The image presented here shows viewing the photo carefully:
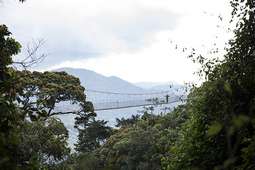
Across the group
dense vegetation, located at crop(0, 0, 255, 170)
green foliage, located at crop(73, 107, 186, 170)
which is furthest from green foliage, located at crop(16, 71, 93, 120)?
green foliage, located at crop(73, 107, 186, 170)

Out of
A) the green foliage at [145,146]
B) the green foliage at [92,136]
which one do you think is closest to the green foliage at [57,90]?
the green foliage at [145,146]

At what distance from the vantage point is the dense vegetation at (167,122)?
4466mm

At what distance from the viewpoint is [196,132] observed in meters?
10.6

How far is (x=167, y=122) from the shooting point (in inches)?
1078

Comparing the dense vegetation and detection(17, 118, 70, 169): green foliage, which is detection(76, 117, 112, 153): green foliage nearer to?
the dense vegetation

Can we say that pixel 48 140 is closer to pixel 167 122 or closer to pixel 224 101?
pixel 167 122

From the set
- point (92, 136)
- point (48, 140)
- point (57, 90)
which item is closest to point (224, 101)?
point (48, 140)

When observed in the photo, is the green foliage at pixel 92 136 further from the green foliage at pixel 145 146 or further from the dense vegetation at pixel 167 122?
the dense vegetation at pixel 167 122

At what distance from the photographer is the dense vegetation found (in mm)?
4466

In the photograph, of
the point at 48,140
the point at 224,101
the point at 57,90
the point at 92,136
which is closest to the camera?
the point at 224,101

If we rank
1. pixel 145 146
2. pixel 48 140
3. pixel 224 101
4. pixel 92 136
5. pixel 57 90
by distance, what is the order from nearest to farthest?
pixel 224 101, pixel 48 140, pixel 57 90, pixel 145 146, pixel 92 136

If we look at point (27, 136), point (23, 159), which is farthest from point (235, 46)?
point (27, 136)

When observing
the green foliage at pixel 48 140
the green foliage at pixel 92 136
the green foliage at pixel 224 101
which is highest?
the green foliage at pixel 224 101

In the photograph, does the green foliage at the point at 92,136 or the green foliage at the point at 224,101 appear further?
the green foliage at the point at 92,136
